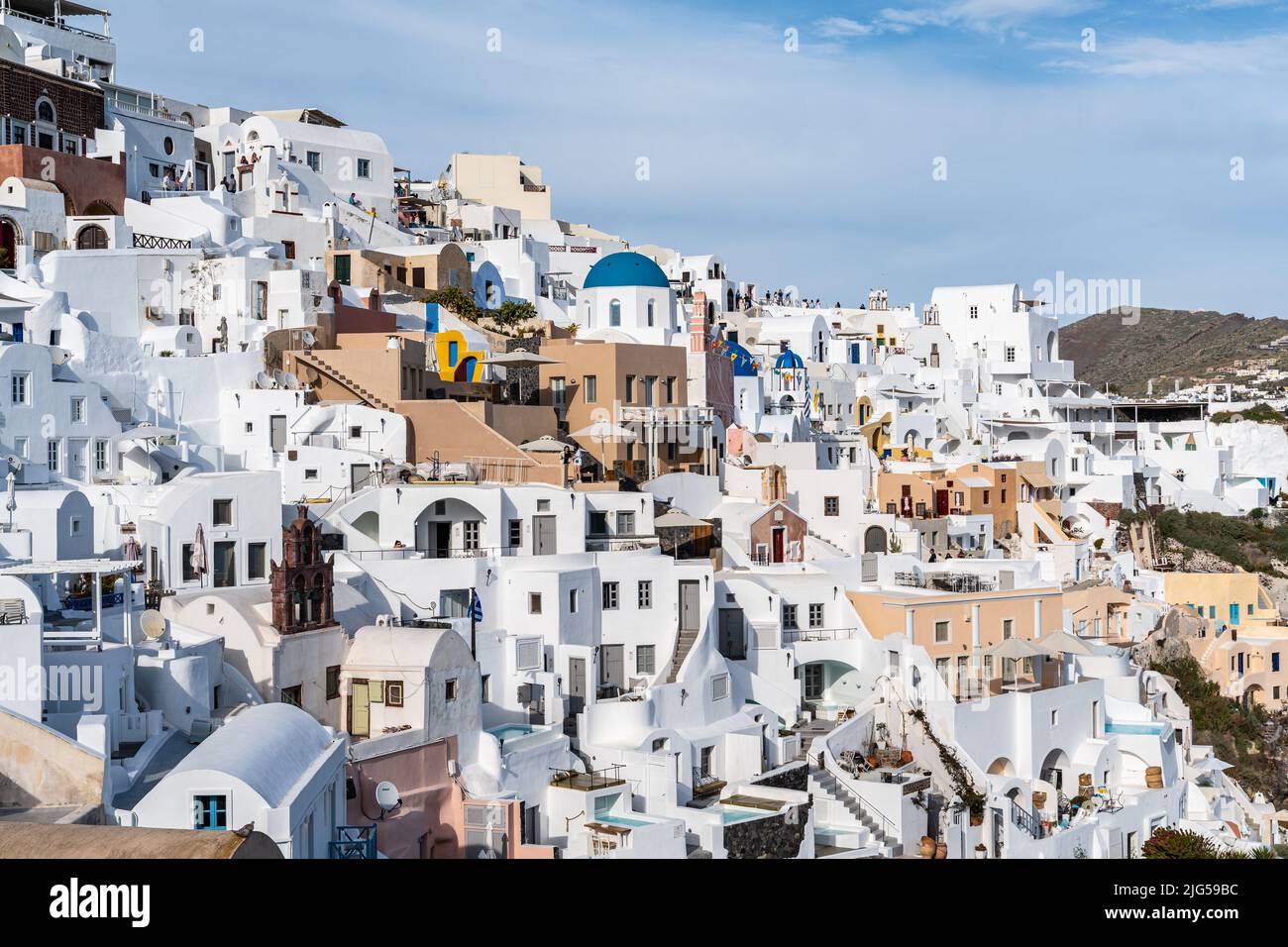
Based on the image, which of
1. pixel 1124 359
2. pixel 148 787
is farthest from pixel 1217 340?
pixel 148 787

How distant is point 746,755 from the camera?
2719 centimetres

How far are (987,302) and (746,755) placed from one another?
48.0m

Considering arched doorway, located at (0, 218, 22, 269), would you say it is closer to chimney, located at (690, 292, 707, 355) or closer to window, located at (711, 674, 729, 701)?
chimney, located at (690, 292, 707, 355)

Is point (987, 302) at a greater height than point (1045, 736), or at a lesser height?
greater

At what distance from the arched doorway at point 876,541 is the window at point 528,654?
583 inches

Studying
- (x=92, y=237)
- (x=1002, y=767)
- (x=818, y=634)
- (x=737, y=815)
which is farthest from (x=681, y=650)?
(x=92, y=237)

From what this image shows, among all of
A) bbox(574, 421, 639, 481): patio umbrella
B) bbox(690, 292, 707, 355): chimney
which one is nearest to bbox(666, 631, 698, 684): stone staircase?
bbox(574, 421, 639, 481): patio umbrella

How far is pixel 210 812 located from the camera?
1448 centimetres

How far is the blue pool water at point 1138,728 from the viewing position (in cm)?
3258

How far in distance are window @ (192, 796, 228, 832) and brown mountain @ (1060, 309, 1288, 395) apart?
97.1m

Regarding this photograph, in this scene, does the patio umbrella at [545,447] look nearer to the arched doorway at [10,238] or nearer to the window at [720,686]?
the window at [720,686]

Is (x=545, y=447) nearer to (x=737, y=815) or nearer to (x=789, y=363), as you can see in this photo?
(x=737, y=815)
